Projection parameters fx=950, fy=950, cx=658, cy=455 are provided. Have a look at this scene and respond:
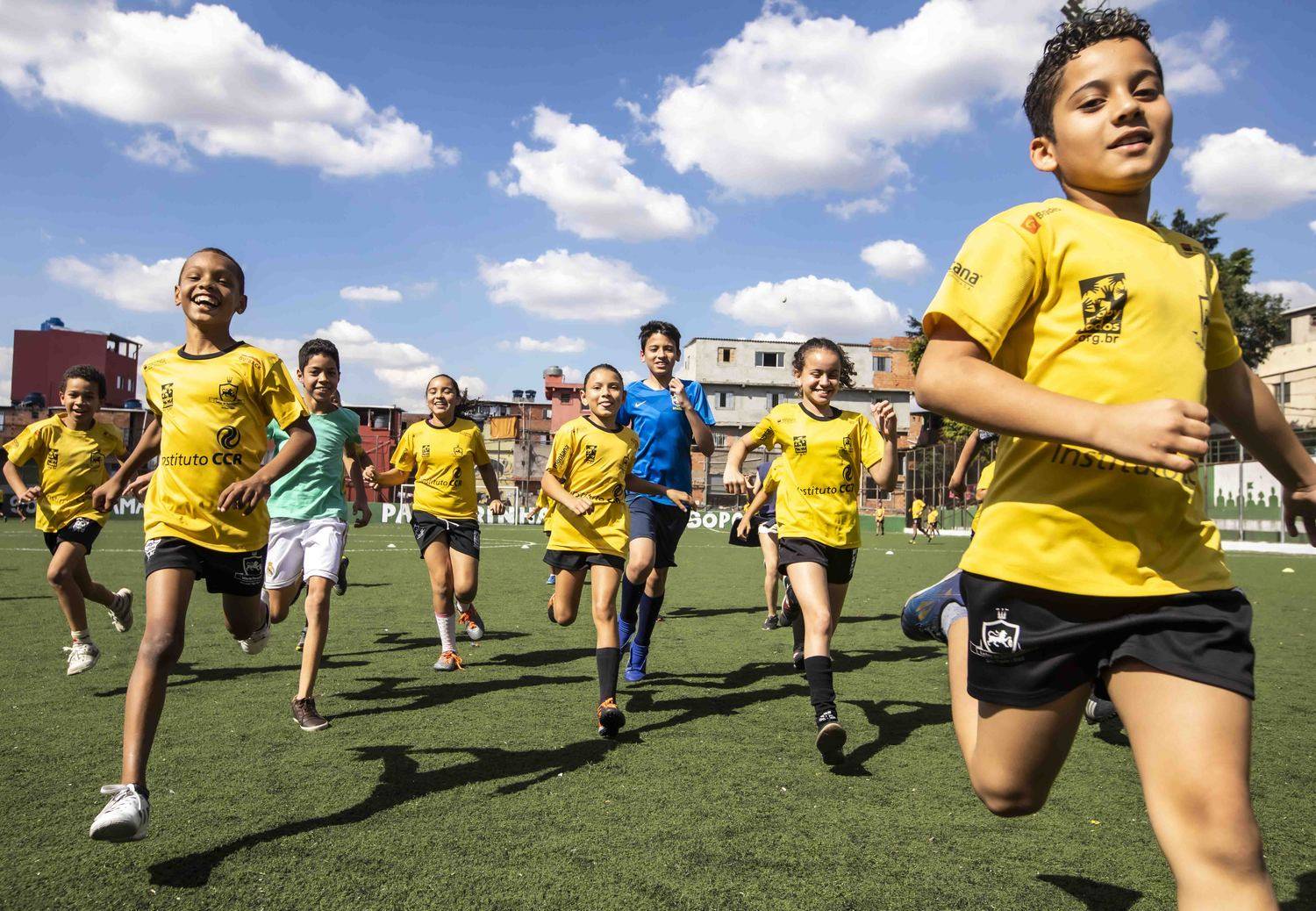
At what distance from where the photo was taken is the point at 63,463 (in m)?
7.61

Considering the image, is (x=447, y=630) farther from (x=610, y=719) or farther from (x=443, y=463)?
(x=610, y=719)

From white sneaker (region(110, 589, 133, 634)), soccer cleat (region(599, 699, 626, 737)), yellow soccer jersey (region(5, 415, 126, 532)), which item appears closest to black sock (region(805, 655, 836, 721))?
soccer cleat (region(599, 699, 626, 737))

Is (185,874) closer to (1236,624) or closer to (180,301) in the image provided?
(180,301)

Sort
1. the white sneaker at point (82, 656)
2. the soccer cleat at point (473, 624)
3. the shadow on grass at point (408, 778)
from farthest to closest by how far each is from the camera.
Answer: the soccer cleat at point (473, 624) < the white sneaker at point (82, 656) < the shadow on grass at point (408, 778)

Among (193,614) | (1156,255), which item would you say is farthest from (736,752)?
(193,614)

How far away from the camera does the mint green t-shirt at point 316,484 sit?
20.2 ft

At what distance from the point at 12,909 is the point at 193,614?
7654mm

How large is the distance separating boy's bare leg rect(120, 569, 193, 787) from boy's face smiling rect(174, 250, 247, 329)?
1.09 m

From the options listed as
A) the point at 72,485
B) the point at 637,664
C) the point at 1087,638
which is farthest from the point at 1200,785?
the point at 72,485

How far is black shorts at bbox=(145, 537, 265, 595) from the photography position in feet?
12.5

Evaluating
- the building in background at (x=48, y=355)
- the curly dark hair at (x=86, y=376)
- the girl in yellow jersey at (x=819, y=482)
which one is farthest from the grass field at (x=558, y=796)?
the building in background at (x=48, y=355)

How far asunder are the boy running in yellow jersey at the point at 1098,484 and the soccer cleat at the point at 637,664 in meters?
4.76

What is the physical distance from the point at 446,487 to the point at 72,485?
2933mm

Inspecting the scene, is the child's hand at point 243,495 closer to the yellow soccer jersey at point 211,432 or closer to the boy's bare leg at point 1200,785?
the yellow soccer jersey at point 211,432
